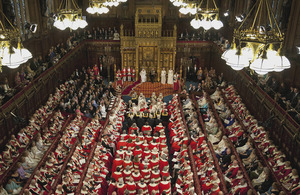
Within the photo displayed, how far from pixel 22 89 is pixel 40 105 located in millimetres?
2499

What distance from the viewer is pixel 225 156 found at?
12.3 meters

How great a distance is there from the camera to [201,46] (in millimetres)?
25703

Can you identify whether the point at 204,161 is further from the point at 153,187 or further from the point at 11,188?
the point at 11,188

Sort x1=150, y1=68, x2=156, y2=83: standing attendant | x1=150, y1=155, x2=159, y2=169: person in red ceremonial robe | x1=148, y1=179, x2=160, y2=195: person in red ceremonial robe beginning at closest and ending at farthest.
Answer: x1=148, y1=179, x2=160, y2=195: person in red ceremonial robe, x1=150, y1=155, x2=159, y2=169: person in red ceremonial robe, x1=150, y1=68, x2=156, y2=83: standing attendant

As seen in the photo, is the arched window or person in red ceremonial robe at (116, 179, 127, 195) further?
the arched window

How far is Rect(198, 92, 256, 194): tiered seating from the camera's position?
10.5m

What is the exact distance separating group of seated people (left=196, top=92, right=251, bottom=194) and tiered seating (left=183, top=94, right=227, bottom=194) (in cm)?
49

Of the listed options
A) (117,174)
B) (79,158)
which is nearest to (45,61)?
(79,158)

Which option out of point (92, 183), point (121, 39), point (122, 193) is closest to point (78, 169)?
point (92, 183)

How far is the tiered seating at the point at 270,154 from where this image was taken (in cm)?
1020

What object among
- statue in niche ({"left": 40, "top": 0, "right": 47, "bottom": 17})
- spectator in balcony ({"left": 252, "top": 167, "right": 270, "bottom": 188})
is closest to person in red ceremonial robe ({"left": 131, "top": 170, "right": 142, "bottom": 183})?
spectator in balcony ({"left": 252, "top": 167, "right": 270, "bottom": 188})

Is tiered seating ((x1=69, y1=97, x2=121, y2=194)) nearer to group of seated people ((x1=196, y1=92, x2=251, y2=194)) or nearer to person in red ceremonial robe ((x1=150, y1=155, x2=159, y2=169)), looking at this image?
person in red ceremonial robe ((x1=150, y1=155, x2=159, y2=169))

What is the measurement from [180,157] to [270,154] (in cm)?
392

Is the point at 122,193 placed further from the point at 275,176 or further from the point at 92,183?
the point at 275,176
